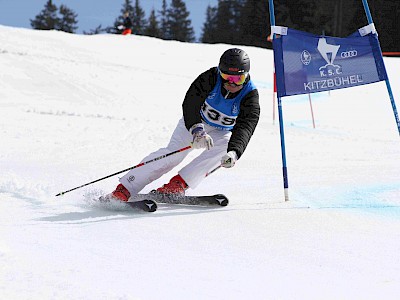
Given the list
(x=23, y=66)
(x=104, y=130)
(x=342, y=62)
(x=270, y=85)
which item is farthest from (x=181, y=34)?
(x=342, y=62)

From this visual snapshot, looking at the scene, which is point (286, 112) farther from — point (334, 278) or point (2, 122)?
point (334, 278)

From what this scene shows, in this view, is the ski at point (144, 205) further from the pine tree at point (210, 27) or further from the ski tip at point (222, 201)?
the pine tree at point (210, 27)

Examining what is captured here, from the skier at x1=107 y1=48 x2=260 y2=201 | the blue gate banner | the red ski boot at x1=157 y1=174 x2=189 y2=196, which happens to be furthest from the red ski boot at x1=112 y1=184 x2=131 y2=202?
the blue gate banner

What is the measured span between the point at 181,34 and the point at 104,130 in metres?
48.8

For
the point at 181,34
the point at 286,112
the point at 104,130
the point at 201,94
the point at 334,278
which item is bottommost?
the point at 334,278

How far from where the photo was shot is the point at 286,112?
13.7m

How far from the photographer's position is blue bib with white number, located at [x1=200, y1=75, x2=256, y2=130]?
173 inches

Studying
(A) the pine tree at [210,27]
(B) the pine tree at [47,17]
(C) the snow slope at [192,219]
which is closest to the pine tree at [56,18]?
(B) the pine tree at [47,17]

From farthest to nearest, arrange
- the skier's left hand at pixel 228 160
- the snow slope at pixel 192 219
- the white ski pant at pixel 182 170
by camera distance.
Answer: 1. the white ski pant at pixel 182 170
2. the skier's left hand at pixel 228 160
3. the snow slope at pixel 192 219

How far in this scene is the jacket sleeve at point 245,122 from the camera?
166 inches

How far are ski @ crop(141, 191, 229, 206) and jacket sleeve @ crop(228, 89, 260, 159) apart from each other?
460 mm

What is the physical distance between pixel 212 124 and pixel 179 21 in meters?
55.4

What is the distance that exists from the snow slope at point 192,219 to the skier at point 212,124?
0.95ft

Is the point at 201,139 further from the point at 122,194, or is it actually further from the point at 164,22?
the point at 164,22
